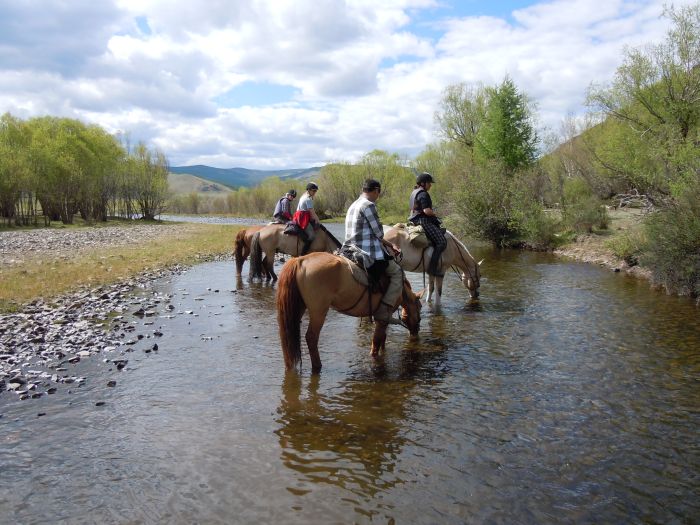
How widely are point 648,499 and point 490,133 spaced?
34.8m

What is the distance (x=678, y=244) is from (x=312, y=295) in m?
11.2

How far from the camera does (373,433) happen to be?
18.4 feet

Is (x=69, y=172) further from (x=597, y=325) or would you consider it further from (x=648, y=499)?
(x=648, y=499)

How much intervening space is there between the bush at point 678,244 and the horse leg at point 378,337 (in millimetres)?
9219

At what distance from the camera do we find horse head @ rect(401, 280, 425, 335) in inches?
348

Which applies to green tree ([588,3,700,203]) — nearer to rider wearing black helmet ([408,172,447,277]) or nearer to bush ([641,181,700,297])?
bush ([641,181,700,297])

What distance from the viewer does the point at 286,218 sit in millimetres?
16312

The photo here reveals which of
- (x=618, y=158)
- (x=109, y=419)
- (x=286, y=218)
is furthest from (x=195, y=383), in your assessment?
(x=618, y=158)

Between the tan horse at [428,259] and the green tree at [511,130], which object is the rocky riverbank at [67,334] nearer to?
the tan horse at [428,259]

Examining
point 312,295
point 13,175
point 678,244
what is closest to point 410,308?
point 312,295

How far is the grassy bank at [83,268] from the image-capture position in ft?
39.7

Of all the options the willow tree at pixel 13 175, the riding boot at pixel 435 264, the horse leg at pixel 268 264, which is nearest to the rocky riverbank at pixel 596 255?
the riding boot at pixel 435 264

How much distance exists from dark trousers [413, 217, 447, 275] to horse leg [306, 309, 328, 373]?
5293 mm

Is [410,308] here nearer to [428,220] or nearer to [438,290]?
[438,290]
